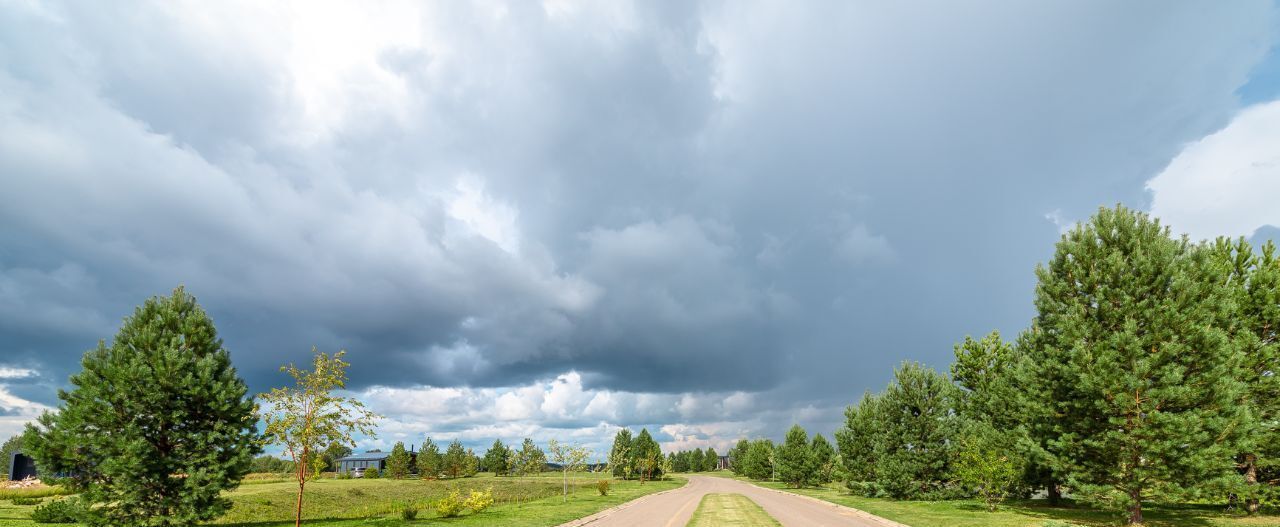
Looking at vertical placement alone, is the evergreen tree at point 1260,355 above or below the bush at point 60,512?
above

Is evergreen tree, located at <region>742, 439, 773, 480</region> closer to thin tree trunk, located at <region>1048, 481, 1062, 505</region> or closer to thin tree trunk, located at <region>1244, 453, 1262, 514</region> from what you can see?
thin tree trunk, located at <region>1048, 481, 1062, 505</region>

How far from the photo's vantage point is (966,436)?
39.8 metres

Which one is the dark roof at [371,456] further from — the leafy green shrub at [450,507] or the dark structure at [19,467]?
the leafy green shrub at [450,507]

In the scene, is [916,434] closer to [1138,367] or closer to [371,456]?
[1138,367]

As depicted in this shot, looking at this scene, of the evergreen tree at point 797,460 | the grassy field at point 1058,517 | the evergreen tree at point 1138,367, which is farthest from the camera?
the evergreen tree at point 797,460

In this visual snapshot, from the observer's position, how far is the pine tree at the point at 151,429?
71.5 feet

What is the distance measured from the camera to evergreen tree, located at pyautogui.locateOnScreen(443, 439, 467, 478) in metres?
102

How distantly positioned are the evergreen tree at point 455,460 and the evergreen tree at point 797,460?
59.3 meters

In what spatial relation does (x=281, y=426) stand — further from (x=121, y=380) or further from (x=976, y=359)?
(x=976, y=359)

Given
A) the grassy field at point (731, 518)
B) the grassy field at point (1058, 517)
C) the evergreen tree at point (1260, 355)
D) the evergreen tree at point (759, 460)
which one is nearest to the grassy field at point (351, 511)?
the grassy field at point (731, 518)

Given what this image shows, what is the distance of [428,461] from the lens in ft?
298

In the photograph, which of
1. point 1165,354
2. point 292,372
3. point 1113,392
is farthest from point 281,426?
point 1165,354

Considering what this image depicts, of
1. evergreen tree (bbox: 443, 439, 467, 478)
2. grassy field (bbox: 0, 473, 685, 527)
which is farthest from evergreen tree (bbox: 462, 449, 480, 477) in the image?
grassy field (bbox: 0, 473, 685, 527)

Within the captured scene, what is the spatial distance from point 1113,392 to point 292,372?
110 ft
